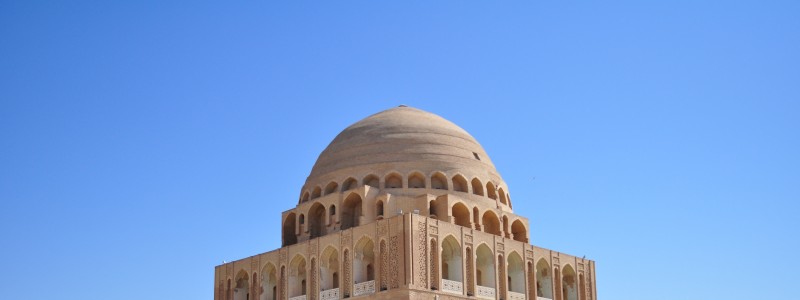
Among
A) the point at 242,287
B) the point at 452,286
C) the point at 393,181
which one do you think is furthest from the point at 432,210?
the point at 242,287

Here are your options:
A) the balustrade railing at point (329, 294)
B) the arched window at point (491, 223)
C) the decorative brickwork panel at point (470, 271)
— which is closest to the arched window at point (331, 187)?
the balustrade railing at point (329, 294)

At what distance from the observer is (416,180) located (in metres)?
40.3

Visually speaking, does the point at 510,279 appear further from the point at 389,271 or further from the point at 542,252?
the point at 389,271

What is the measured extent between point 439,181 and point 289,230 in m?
6.75

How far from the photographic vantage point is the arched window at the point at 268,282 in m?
39.4

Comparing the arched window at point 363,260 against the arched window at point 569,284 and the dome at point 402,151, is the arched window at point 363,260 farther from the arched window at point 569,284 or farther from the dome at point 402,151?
the arched window at point 569,284

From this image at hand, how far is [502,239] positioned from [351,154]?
7693 mm

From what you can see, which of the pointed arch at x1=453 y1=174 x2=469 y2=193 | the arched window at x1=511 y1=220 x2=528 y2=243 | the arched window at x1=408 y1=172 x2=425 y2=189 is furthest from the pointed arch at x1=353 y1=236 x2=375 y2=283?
the arched window at x1=511 y1=220 x2=528 y2=243

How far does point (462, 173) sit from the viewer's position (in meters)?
40.7

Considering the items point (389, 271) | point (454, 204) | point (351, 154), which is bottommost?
point (389, 271)

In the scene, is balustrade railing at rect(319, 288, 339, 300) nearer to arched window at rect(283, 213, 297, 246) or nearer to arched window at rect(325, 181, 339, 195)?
arched window at rect(283, 213, 297, 246)

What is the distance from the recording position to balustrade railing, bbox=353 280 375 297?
3494 centimetres

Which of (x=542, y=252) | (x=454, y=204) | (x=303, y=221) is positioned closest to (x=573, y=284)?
(x=542, y=252)

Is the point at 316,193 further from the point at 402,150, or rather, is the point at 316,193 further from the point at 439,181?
the point at 439,181
